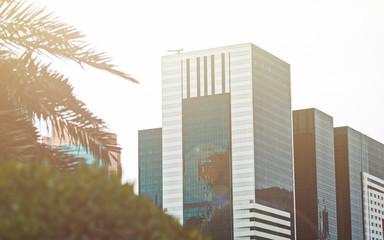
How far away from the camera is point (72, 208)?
8.83m

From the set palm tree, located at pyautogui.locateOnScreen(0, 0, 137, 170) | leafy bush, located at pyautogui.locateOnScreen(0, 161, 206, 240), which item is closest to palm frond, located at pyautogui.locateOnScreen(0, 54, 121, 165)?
palm tree, located at pyautogui.locateOnScreen(0, 0, 137, 170)

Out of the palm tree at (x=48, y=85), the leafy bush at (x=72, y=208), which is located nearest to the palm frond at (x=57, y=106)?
the palm tree at (x=48, y=85)

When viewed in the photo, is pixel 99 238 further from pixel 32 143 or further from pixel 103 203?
pixel 32 143

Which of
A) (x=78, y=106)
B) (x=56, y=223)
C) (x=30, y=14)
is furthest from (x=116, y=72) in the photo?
(x=56, y=223)

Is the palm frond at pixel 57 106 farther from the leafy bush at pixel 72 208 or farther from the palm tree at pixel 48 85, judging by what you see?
the leafy bush at pixel 72 208

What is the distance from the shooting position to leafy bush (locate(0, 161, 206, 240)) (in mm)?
8492

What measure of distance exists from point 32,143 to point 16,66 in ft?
4.68

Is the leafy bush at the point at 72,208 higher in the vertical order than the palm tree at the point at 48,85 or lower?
lower

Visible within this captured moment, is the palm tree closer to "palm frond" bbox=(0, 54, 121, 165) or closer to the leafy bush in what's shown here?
"palm frond" bbox=(0, 54, 121, 165)

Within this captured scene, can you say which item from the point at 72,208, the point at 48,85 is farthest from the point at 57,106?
the point at 72,208

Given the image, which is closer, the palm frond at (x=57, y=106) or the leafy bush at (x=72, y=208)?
the leafy bush at (x=72, y=208)

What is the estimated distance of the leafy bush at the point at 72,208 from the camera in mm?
8492

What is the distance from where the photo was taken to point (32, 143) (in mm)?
14500

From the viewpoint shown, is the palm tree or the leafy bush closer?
the leafy bush
